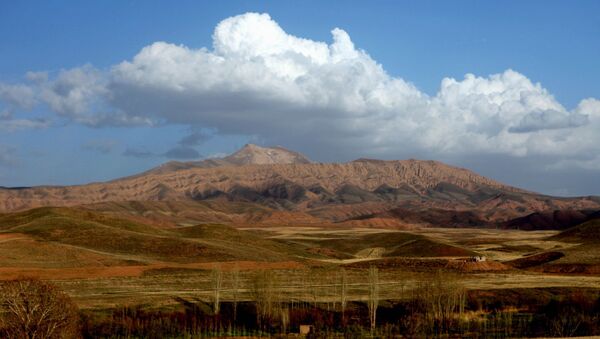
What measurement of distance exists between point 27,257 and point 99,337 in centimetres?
5107

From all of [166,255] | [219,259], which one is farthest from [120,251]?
[219,259]

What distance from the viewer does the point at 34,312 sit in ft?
118

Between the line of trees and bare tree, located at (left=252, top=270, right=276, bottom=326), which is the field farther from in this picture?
bare tree, located at (left=252, top=270, right=276, bottom=326)

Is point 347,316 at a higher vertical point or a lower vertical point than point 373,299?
lower

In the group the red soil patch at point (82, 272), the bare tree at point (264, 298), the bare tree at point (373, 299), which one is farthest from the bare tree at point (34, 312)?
the red soil patch at point (82, 272)

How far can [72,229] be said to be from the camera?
116000 millimetres

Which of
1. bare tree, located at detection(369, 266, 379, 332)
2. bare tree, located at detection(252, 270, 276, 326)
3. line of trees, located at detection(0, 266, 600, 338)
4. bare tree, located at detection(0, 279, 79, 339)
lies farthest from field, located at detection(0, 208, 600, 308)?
bare tree, located at detection(0, 279, 79, 339)

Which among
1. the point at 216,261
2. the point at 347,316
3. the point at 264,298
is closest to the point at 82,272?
the point at 216,261

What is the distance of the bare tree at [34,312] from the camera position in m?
35.6

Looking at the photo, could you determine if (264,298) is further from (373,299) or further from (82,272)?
(82,272)

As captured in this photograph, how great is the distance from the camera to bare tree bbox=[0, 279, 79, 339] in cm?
3559

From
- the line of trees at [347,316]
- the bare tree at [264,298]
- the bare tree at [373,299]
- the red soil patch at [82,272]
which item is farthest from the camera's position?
the red soil patch at [82,272]

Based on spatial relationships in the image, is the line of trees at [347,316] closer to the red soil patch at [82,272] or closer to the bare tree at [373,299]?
the bare tree at [373,299]

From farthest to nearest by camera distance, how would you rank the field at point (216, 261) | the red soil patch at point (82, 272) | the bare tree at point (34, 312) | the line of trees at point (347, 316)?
the red soil patch at point (82, 272) < the field at point (216, 261) < the line of trees at point (347, 316) < the bare tree at point (34, 312)
